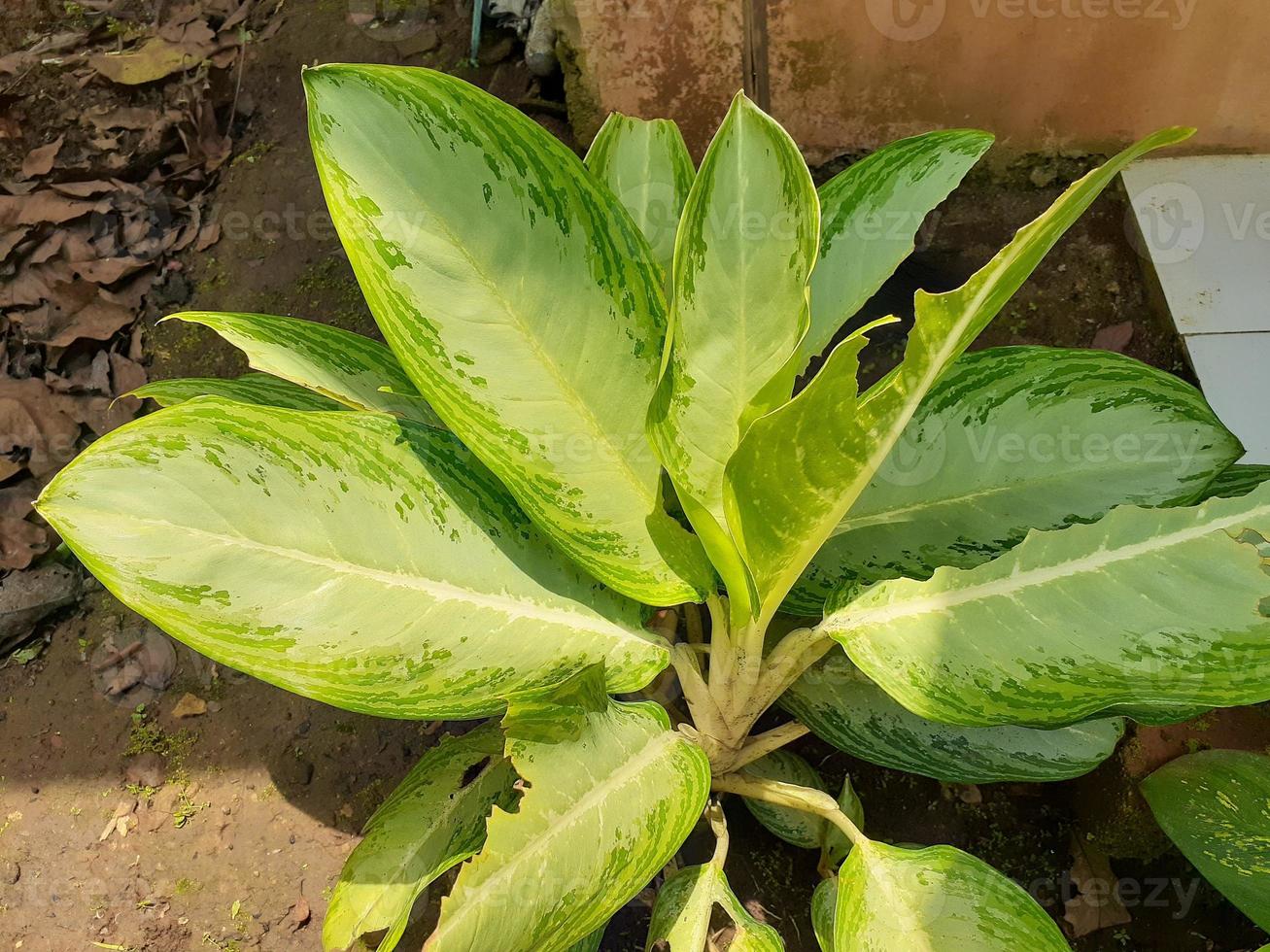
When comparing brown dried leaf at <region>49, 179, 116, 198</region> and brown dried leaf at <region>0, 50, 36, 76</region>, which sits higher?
brown dried leaf at <region>0, 50, 36, 76</region>

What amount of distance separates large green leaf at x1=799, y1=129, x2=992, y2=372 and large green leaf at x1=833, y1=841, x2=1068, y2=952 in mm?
494

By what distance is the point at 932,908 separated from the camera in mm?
779

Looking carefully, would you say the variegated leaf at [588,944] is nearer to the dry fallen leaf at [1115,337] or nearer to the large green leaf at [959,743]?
the large green leaf at [959,743]

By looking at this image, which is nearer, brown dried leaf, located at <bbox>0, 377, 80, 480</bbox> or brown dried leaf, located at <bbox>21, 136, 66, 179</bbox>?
brown dried leaf, located at <bbox>0, 377, 80, 480</bbox>

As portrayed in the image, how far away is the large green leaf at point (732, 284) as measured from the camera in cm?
74

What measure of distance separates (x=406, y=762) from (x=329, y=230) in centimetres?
105

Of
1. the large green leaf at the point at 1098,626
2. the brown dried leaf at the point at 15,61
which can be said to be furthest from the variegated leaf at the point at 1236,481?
the brown dried leaf at the point at 15,61

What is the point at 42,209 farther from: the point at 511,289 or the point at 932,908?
the point at 932,908

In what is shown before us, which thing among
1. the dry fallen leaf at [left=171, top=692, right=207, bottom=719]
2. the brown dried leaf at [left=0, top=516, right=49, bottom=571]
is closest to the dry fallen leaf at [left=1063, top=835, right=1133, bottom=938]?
the dry fallen leaf at [left=171, top=692, right=207, bottom=719]

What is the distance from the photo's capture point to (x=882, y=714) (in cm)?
94

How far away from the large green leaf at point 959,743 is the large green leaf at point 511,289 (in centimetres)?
28

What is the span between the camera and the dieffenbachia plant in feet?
2.15

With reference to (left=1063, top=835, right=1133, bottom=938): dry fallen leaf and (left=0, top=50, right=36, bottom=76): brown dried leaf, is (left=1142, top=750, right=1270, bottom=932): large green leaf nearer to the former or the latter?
(left=1063, top=835, right=1133, bottom=938): dry fallen leaf

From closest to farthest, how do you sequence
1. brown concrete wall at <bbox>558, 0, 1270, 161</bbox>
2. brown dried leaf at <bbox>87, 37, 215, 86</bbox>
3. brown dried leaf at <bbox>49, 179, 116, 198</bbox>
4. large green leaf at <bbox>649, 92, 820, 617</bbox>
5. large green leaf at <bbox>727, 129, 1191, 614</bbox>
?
large green leaf at <bbox>727, 129, 1191, 614</bbox> → large green leaf at <bbox>649, 92, 820, 617</bbox> → brown concrete wall at <bbox>558, 0, 1270, 161</bbox> → brown dried leaf at <bbox>49, 179, 116, 198</bbox> → brown dried leaf at <bbox>87, 37, 215, 86</bbox>
